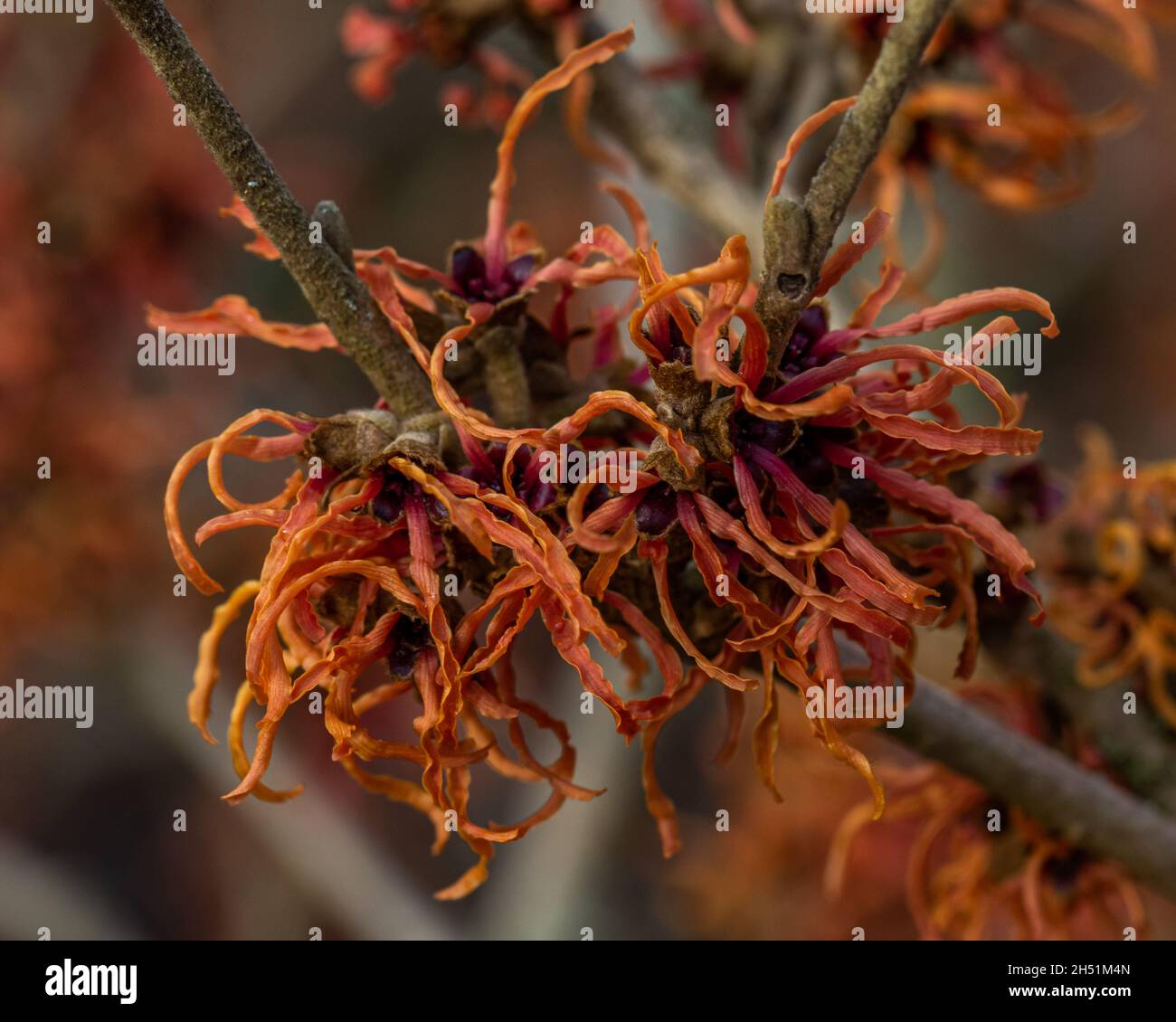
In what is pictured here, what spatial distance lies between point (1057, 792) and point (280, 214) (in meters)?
0.99

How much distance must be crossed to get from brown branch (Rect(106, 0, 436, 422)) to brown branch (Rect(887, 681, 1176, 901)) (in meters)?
0.61

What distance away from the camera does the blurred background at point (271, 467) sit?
262 centimetres

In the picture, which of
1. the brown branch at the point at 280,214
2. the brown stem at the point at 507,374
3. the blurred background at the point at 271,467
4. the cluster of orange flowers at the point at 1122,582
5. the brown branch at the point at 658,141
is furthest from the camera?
the blurred background at the point at 271,467

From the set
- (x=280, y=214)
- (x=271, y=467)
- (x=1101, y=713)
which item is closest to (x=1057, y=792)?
(x=1101, y=713)

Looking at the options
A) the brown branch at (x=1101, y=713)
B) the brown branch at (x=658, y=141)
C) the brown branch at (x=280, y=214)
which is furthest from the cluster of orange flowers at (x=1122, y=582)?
the brown branch at (x=280, y=214)

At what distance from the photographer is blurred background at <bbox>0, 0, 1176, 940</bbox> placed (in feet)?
8.60

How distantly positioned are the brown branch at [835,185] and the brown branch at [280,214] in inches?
12.4

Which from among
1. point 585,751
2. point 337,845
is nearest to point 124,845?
point 337,845

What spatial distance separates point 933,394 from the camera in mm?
925

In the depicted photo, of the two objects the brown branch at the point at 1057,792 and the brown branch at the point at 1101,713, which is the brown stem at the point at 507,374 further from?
the brown branch at the point at 1101,713

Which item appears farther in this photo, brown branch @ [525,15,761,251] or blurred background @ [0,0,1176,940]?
blurred background @ [0,0,1176,940]

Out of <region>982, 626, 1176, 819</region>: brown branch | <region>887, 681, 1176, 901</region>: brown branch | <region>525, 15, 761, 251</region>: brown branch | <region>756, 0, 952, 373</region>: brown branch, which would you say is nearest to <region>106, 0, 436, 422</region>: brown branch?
<region>756, 0, 952, 373</region>: brown branch

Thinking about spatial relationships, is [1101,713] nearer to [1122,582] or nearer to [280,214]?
[1122,582]

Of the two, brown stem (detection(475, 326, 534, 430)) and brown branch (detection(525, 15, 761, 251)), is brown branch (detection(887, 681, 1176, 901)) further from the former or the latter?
brown branch (detection(525, 15, 761, 251))
